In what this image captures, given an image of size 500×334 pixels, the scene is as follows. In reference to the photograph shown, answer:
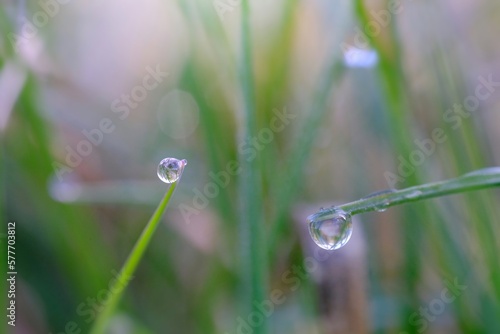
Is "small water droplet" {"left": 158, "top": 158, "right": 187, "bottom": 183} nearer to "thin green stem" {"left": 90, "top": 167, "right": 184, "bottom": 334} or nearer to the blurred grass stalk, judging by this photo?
"thin green stem" {"left": 90, "top": 167, "right": 184, "bottom": 334}

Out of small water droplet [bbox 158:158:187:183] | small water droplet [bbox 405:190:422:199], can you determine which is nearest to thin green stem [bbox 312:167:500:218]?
small water droplet [bbox 405:190:422:199]

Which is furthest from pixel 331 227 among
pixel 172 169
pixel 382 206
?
pixel 172 169

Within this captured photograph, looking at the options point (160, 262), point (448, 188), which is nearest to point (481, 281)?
point (448, 188)

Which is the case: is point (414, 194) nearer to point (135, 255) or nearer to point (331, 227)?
point (331, 227)

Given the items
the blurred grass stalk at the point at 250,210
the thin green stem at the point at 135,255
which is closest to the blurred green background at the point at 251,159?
the blurred grass stalk at the point at 250,210

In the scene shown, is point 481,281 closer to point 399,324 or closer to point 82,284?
point 399,324

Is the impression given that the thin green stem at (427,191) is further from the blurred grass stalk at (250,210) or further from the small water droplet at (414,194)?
Answer: the blurred grass stalk at (250,210)

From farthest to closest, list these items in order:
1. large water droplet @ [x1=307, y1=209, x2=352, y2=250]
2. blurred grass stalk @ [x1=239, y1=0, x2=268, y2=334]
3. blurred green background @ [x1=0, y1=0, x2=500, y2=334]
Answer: blurred green background @ [x1=0, y1=0, x2=500, y2=334] < blurred grass stalk @ [x1=239, y1=0, x2=268, y2=334] < large water droplet @ [x1=307, y1=209, x2=352, y2=250]
